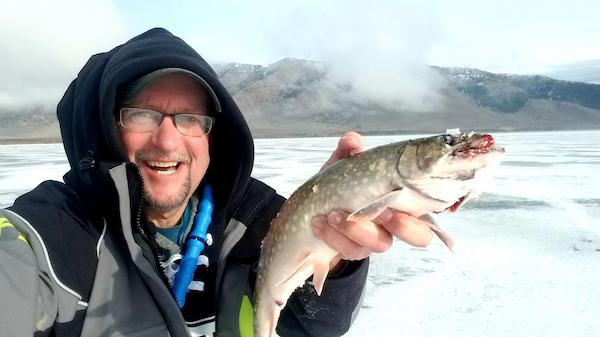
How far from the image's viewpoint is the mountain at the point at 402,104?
13038 centimetres

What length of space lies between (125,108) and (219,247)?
0.84 meters

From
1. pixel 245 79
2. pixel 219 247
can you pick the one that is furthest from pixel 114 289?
pixel 245 79

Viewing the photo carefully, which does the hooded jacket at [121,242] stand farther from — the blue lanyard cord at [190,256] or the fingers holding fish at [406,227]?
the fingers holding fish at [406,227]

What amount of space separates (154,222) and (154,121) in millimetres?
517

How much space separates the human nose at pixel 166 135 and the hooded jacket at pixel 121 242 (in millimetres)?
181

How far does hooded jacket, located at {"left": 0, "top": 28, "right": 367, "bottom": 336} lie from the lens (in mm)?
1695

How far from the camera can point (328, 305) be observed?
228cm

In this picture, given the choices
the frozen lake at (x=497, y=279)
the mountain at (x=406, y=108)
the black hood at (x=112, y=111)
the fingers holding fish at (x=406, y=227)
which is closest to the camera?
the fingers holding fish at (x=406, y=227)

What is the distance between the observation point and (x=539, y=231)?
6.15 m

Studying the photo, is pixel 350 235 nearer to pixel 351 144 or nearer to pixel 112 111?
pixel 351 144

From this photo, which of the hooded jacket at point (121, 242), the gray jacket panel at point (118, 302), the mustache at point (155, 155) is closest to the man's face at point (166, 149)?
the mustache at point (155, 155)

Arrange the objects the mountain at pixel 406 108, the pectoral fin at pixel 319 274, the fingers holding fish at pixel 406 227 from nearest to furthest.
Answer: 1. the fingers holding fish at pixel 406 227
2. the pectoral fin at pixel 319 274
3. the mountain at pixel 406 108

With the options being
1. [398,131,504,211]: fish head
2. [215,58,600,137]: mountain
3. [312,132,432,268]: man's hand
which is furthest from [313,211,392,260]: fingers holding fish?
[215,58,600,137]: mountain

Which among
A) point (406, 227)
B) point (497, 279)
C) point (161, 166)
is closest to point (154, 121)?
point (161, 166)
